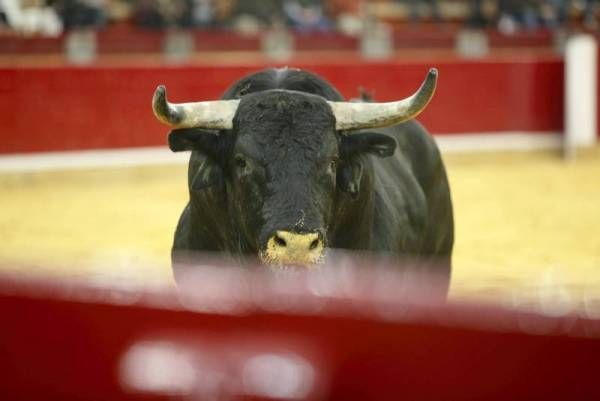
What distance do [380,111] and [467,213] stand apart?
5.09 meters

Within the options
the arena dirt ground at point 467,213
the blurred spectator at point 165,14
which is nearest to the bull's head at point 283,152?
the arena dirt ground at point 467,213

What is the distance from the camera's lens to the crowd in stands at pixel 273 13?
14.0 metres

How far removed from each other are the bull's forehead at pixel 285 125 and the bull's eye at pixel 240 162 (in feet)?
0.12

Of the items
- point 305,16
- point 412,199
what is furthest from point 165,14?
point 412,199

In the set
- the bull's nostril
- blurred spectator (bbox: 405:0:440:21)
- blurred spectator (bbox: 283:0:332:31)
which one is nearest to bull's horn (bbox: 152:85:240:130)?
the bull's nostril

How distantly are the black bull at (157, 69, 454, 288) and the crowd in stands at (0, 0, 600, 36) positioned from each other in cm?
916

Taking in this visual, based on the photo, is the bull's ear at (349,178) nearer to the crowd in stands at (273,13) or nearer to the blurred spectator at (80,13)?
the crowd in stands at (273,13)

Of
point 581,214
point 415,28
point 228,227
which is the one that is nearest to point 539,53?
point 415,28

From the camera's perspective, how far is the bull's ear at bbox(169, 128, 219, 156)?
3.53 metres

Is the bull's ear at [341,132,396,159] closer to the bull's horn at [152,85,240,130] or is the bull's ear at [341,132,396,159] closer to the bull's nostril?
the bull's horn at [152,85,240,130]

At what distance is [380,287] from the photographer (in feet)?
3.54

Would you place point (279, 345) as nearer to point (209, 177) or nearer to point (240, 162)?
point (240, 162)

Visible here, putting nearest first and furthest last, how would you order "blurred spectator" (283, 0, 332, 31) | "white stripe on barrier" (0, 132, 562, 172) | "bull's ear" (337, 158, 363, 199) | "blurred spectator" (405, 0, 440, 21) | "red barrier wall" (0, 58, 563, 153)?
"bull's ear" (337, 158, 363, 199)
"white stripe on barrier" (0, 132, 562, 172)
"red barrier wall" (0, 58, 563, 153)
"blurred spectator" (283, 0, 332, 31)
"blurred spectator" (405, 0, 440, 21)

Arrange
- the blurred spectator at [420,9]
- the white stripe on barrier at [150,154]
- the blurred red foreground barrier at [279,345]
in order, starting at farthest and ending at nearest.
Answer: the blurred spectator at [420,9]
the white stripe on barrier at [150,154]
the blurred red foreground barrier at [279,345]
